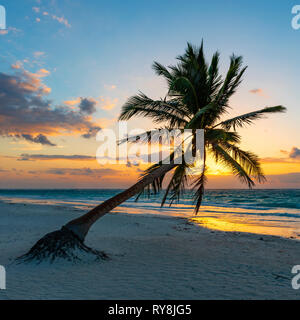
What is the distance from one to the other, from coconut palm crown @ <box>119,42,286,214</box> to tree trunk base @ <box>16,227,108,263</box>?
111 inches

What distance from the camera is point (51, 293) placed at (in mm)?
4918

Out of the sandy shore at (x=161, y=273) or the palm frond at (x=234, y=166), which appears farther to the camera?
the palm frond at (x=234, y=166)

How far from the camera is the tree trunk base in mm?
6781

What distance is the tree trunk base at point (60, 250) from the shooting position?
6.78 metres

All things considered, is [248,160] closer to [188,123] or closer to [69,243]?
[188,123]

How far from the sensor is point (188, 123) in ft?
23.9

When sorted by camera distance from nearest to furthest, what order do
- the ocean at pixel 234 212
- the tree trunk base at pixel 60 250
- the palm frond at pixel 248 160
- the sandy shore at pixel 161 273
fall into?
1. the sandy shore at pixel 161 273
2. the tree trunk base at pixel 60 250
3. the palm frond at pixel 248 160
4. the ocean at pixel 234 212
